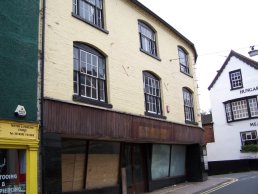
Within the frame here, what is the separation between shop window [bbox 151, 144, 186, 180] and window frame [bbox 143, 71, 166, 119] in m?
1.85

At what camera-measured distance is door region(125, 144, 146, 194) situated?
17234 millimetres

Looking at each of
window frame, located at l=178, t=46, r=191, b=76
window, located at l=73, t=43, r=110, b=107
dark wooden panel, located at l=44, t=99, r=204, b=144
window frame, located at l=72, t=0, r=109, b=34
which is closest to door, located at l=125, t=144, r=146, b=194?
dark wooden panel, located at l=44, t=99, r=204, b=144

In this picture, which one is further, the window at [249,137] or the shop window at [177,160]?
the window at [249,137]

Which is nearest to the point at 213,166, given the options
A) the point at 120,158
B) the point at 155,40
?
the point at 155,40

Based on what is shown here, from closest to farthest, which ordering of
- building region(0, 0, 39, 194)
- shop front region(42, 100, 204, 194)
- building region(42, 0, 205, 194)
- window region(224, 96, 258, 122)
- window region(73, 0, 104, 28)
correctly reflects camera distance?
building region(0, 0, 39, 194)
shop front region(42, 100, 204, 194)
building region(42, 0, 205, 194)
window region(73, 0, 104, 28)
window region(224, 96, 258, 122)

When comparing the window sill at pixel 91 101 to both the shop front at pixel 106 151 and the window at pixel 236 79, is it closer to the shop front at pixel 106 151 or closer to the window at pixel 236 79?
the shop front at pixel 106 151

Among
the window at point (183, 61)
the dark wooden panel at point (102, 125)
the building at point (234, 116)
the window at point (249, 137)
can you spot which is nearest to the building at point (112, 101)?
the dark wooden panel at point (102, 125)

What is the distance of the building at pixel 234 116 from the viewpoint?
3312cm

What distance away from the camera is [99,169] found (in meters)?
15.0

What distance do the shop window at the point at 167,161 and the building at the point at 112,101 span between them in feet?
0.17

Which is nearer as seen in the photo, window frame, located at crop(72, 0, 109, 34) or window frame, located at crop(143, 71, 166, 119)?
window frame, located at crop(72, 0, 109, 34)

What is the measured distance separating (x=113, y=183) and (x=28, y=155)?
577 centimetres

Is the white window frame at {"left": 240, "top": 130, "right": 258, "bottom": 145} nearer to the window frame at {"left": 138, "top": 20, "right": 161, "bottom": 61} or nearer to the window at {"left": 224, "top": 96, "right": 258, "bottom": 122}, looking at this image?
the window at {"left": 224, "top": 96, "right": 258, "bottom": 122}

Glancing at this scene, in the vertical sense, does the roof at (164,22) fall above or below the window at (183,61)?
above
